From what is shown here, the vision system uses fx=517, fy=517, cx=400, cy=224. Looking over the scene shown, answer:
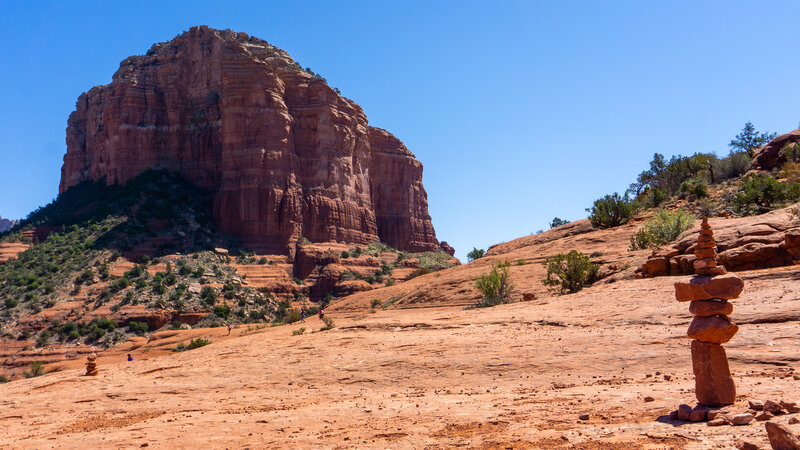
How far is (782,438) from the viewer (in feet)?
15.7

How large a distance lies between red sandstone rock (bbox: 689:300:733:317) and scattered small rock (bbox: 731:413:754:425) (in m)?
1.78

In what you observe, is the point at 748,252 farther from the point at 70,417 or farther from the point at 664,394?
the point at 70,417

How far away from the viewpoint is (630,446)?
586 centimetres

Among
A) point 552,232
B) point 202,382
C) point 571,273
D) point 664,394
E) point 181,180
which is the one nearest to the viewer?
point 664,394

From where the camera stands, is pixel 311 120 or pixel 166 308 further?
pixel 311 120

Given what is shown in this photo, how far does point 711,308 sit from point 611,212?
2572 centimetres

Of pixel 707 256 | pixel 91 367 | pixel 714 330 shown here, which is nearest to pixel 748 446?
pixel 714 330

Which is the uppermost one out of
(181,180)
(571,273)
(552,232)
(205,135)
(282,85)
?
(282,85)

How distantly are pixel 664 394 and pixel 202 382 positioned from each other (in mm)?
12398

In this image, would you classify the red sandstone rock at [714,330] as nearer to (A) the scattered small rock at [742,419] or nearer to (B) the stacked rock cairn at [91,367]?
(A) the scattered small rock at [742,419]

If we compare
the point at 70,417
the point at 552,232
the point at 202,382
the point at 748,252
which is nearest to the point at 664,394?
the point at 748,252

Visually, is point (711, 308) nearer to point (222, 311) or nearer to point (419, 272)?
point (419, 272)

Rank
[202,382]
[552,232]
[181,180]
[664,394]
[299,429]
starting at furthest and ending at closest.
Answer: [181,180]
[552,232]
[202,382]
[299,429]
[664,394]

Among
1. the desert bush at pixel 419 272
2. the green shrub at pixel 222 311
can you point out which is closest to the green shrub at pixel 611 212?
the desert bush at pixel 419 272
